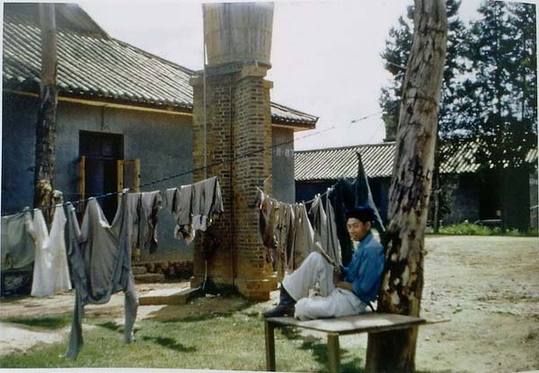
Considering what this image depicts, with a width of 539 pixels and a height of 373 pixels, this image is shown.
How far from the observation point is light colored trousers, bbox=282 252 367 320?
14.9 feet

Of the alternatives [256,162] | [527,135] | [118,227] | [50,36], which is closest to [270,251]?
[256,162]

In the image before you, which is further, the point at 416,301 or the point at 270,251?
the point at 270,251

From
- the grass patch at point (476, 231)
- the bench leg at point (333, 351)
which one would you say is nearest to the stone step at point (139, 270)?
the grass patch at point (476, 231)

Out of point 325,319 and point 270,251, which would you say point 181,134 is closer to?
point 270,251

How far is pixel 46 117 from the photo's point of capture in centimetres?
744

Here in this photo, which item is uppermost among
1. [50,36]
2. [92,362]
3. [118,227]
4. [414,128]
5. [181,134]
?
[50,36]

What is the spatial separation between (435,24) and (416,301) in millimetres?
2329

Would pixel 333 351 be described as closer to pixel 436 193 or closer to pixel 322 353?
pixel 322 353

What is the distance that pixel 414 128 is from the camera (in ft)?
15.4

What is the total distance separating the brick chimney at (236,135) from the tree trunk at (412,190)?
10.7 feet

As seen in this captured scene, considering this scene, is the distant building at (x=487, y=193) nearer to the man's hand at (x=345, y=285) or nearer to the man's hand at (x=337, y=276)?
the man's hand at (x=337, y=276)

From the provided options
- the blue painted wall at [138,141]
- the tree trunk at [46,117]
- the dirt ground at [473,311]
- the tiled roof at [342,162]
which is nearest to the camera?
the dirt ground at [473,311]

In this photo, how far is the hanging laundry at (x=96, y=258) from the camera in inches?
204

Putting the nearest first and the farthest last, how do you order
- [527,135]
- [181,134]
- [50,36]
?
[527,135], [50,36], [181,134]
